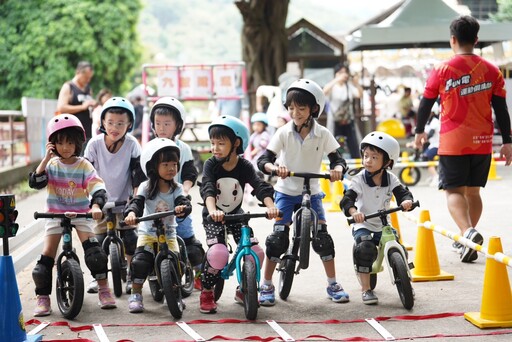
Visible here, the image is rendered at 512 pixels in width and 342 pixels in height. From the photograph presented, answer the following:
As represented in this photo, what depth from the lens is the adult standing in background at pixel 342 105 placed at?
18.5 metres

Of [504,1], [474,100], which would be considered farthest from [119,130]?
[504,1]

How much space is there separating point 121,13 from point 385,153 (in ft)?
134

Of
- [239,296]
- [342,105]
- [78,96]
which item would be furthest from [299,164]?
[342,105]

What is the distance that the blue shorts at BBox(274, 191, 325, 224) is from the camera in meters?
8.02

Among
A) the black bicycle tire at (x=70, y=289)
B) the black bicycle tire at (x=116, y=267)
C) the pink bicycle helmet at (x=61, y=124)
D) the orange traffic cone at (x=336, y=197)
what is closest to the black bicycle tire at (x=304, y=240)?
the black bicycle tire at (x=116, y=267)

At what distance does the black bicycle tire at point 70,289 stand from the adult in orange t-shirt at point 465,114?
11.4 feet

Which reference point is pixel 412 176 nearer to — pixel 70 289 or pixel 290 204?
pixel 290 204

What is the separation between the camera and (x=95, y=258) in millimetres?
7664

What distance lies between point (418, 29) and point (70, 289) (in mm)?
14591

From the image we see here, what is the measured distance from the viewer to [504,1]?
31.7 metres

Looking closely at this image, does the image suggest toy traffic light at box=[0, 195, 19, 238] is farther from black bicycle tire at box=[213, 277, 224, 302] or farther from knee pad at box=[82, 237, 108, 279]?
black bicycle tire at box=[213, 277, 224, 302]

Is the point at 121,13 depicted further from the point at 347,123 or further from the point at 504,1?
the point at 347,123

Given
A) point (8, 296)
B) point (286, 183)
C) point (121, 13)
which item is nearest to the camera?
point (8, 296)

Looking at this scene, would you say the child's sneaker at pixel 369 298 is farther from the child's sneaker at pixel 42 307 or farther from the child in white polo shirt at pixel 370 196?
the child's sneaker at pixel 42 307
